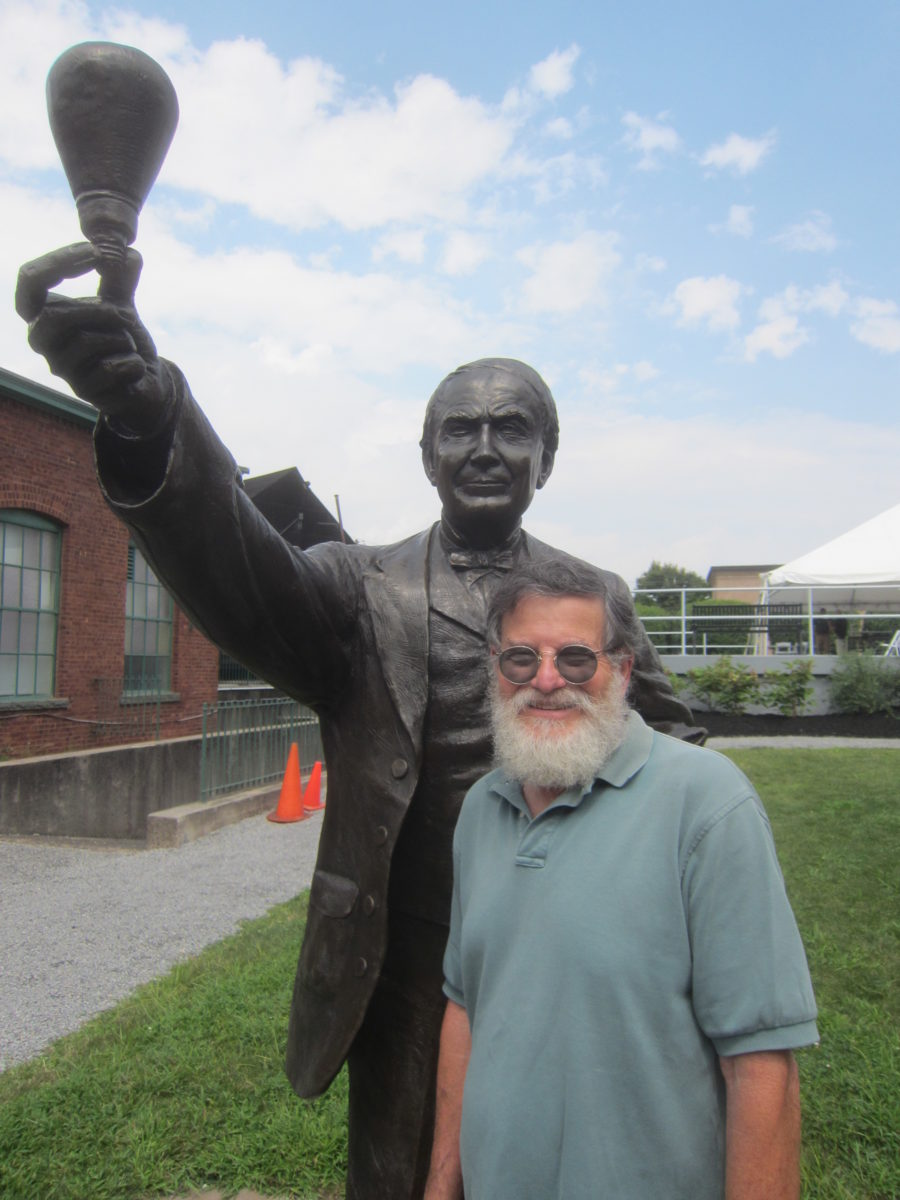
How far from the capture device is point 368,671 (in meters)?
2.00

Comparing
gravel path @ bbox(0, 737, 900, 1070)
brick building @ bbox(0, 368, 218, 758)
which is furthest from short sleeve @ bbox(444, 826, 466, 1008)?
brick building @ bbox(0, 368, 218, 758)

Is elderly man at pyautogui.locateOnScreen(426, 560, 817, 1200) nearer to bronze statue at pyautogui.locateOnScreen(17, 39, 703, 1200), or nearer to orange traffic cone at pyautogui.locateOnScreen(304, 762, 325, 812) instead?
bronze statue at pyautogui.locateOnScreen(17, 39, 703, 1200)

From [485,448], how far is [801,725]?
15.0 metres

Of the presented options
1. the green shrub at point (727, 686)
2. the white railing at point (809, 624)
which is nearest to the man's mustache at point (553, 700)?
the green shrub at point (727, 686)

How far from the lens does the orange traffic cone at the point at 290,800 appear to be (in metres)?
10.2

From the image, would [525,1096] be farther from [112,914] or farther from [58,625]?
[58,625]

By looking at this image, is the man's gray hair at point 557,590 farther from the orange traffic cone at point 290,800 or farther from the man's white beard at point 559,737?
the orange traffic cone at point 290,800

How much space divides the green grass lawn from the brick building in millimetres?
7178

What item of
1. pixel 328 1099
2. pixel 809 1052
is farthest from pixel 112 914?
pixel 809 1052

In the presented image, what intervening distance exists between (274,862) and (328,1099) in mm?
4529

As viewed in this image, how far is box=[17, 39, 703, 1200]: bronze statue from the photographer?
6.11 ft

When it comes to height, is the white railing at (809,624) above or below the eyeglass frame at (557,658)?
above

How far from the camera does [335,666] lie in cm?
199

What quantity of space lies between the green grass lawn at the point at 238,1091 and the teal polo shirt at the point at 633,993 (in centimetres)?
251
